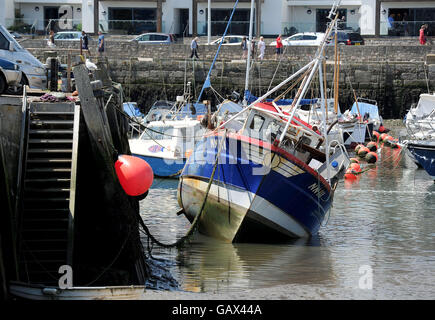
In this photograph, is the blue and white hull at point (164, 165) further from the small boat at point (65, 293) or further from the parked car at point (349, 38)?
the parked car at point (349, 38)

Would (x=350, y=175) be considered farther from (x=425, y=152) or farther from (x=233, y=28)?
(x=233, y=28)

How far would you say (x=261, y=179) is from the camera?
1334cm

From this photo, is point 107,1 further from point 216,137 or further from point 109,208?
point 109,208

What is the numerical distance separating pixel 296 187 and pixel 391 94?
2445cm

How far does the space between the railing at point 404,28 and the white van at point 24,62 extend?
3048cm

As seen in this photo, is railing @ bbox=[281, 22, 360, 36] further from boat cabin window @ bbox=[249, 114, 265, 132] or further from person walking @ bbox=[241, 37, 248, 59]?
boat cabin window @ bbox=[249, 114, 265, 132]

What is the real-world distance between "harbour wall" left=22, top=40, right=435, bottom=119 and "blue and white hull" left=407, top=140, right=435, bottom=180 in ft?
45.0

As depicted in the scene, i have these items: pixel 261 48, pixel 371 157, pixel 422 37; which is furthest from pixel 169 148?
pixel 422 37

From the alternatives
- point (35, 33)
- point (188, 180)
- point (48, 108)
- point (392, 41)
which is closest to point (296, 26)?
point (392, 41)

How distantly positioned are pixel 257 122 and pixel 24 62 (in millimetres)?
5563

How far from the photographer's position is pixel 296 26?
46.2m

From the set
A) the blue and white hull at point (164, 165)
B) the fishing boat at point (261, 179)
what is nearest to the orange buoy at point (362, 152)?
the blue and white hull at point (164, 165)

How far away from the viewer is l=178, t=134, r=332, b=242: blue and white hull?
13.4 metres

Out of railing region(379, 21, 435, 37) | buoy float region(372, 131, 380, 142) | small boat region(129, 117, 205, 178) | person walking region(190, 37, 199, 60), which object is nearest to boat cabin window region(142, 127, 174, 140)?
small boat region(129, 117, 205, 178)
